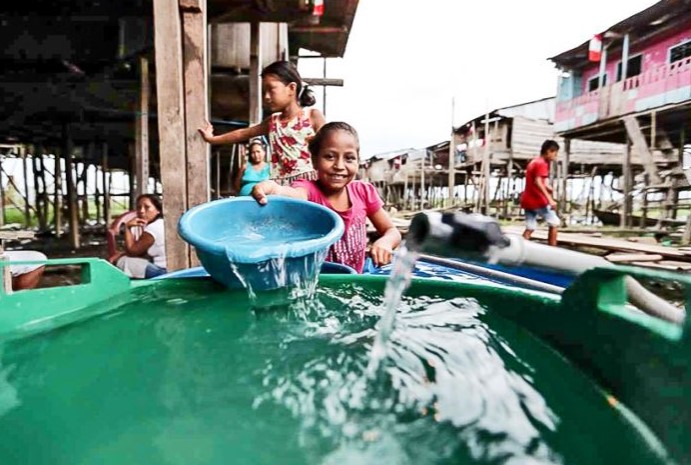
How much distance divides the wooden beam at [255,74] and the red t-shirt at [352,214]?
2871 millimetres

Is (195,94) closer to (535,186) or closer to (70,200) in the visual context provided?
(535,186)

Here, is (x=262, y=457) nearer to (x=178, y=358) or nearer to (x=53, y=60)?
(x=178, y=358)

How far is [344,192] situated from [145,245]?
190 centimetres

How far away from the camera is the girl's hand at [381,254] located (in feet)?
7.09

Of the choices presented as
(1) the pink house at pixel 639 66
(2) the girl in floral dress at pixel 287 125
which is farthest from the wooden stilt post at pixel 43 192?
(1) the pink house at pixel 639 66

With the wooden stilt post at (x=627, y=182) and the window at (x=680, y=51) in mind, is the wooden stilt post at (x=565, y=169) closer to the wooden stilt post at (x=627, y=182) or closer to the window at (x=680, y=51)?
the wooden stilt post at (x=627, y=182)

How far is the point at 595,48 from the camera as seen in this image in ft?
44.6

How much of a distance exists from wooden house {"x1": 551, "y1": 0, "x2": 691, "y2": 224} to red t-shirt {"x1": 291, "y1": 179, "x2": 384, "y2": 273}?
9.71m

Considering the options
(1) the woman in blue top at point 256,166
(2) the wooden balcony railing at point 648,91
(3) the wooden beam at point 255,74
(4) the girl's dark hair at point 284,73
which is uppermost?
(2) the wooden balcony railing at point 648,91

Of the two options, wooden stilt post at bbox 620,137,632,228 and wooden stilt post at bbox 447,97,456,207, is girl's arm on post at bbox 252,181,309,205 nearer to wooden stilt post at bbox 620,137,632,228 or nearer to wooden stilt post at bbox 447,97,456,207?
wooden stilt post at bbox 620,137,632,228

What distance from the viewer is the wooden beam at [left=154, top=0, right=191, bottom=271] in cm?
265

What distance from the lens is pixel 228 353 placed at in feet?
4.35

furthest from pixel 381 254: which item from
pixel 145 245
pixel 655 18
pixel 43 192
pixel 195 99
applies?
pixel 655 18

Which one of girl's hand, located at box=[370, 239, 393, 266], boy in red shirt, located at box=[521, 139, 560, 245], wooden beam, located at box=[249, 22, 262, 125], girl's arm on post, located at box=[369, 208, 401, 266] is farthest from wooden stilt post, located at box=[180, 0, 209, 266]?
boy in red shirt, located at box=[521, 139, 560, 245]
